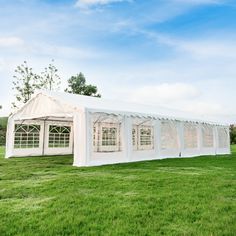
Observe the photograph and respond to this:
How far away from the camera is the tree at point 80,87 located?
31.8 metres

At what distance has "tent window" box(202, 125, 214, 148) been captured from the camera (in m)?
14.2

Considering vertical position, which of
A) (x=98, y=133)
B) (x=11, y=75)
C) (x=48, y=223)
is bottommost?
(x=48, y=223)

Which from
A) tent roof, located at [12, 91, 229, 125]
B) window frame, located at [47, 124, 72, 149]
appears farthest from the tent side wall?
window frame, located at [47, 124, 72, 149]

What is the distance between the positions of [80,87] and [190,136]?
819 inches

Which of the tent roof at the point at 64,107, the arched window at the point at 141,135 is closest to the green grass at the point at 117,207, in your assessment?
the tent roof at the point at 64,107

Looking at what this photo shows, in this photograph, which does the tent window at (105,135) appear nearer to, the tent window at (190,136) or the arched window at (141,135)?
the arched window at (141,135)

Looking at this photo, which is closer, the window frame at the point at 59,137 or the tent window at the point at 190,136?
the tent window at the point at 190,136

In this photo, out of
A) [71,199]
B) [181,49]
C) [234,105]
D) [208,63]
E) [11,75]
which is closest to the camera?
[71,199]

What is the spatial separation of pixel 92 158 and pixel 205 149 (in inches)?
291

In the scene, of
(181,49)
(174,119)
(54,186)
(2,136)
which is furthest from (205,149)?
(2,136)

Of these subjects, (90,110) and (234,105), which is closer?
(90,110)

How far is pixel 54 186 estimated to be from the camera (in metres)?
4.86

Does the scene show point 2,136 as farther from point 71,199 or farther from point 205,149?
point 71,199

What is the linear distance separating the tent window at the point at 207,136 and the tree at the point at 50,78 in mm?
18112
